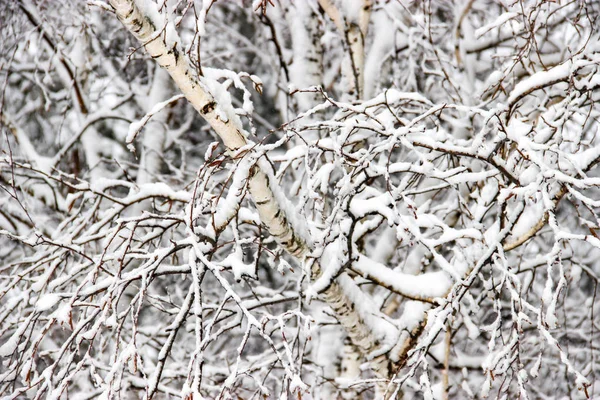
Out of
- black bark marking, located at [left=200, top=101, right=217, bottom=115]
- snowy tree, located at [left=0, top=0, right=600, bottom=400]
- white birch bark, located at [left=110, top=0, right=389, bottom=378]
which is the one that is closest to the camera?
white birch bark, located at [left=110, top=0, right=389, bottom=378]

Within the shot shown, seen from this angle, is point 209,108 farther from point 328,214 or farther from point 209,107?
point 328,214

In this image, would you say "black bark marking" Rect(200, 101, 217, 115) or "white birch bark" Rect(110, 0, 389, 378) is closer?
"white birch bark" Rect(110, 0, 389, 378)

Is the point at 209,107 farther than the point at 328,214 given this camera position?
No

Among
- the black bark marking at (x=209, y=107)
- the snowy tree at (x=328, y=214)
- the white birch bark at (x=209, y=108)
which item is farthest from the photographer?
the black bark marking at (x=209, y=107)

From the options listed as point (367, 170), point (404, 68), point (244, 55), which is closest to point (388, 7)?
point (404, 68)

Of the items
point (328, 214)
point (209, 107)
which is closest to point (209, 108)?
point (209, 107)

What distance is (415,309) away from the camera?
2.75m

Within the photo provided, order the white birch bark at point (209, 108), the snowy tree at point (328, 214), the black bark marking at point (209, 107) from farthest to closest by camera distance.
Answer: the black bark marking at point (209, 107) < the snowy tree at point (328, 214) < the white birch bark at point (209, 108)

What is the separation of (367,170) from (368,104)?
1.16ft

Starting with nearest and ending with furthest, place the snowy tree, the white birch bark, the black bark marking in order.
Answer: the white birch bark
the snowy tree
the black bark marking

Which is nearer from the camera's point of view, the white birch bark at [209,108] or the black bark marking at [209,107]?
the white birch bark at [209,108]

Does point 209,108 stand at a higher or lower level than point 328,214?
higher

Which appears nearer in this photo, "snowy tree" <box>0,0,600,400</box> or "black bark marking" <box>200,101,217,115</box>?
"snowy tree" <box>0,0,600,400</box>

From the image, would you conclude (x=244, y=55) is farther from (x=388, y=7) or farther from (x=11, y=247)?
(x=11, y=247)
